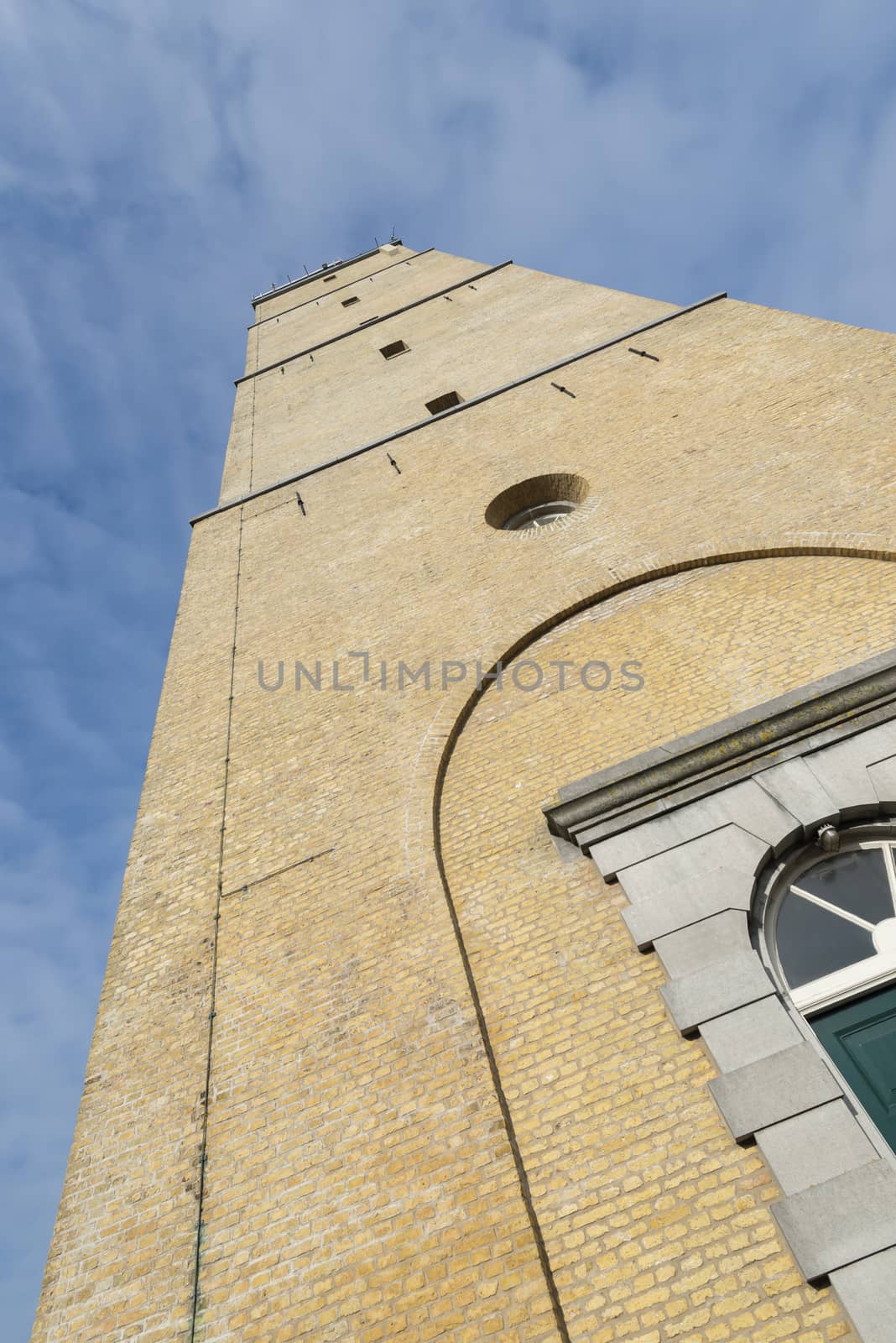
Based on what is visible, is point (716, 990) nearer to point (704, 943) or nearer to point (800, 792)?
point (704, 943)

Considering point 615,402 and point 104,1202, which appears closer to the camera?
point 104,1202

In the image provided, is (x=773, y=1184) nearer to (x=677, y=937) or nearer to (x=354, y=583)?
(x=677, y=937)

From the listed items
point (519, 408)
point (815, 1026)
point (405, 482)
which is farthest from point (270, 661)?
point (815, 1026)

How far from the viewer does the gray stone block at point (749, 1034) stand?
429 centimetres

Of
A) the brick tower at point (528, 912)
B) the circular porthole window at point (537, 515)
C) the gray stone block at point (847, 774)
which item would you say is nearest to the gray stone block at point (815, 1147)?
the brick tower at point (528, 912)

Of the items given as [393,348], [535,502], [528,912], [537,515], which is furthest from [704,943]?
[393,348]

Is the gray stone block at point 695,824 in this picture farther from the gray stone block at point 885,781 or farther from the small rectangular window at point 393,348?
the small rectangular window at point 393,348

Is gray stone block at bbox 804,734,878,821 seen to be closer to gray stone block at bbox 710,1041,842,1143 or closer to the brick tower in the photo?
the brick tower

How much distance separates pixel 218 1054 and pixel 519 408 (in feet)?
24.9

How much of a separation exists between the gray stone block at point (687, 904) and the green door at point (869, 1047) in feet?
2.21

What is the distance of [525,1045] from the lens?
4781 mm

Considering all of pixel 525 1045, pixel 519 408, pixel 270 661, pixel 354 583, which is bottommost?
pixel 525 1045

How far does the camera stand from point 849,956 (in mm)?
4715

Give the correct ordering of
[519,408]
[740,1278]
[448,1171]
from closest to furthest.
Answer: [740,1278], [448,1171], [519,408]
